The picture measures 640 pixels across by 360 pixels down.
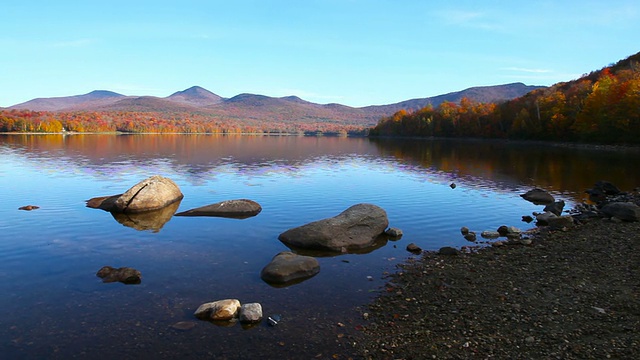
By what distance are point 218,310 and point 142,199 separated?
18.1 metres

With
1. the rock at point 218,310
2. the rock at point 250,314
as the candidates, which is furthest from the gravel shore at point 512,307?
the rock at point 218,310

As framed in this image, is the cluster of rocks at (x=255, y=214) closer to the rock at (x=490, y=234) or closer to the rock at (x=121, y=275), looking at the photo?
the rock at (x=121, y=275)

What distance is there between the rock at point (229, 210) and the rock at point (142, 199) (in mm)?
2583

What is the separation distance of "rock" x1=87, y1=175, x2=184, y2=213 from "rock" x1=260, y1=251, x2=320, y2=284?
49.2ft

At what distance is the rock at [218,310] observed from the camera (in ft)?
40.6

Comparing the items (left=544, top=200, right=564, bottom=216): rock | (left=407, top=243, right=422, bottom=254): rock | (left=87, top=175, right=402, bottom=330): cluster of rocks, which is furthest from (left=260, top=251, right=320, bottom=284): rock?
(left=544, top=200, right=564, bottom=216): rock

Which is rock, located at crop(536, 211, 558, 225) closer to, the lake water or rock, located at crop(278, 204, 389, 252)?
the lake water

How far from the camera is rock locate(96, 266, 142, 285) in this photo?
1545 cm

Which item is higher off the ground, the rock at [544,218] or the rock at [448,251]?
the rock at [544,218]

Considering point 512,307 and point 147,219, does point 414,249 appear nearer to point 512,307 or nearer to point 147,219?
point 512,307

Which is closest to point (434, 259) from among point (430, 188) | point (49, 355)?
point (49, 355)

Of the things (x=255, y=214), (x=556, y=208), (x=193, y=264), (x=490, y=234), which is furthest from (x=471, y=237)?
(x=193, y=264)

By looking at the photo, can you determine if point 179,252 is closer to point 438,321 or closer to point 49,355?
point 49,355

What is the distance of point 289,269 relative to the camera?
53.0 feet
